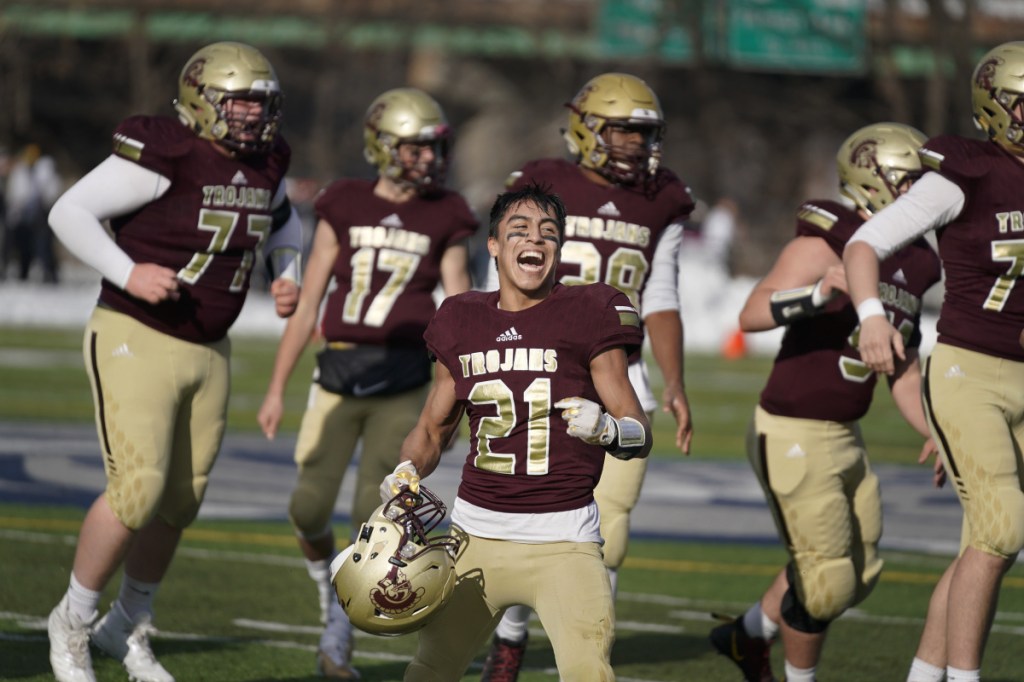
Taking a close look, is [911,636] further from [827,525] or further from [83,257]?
[83,257]

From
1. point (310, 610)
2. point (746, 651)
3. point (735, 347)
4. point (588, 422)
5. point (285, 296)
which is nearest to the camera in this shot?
point (588, 422)

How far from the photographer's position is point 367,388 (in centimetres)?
673

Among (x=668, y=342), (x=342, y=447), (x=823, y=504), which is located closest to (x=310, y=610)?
(x=342, y=447)

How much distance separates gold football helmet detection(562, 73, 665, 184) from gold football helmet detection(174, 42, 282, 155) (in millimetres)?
1148

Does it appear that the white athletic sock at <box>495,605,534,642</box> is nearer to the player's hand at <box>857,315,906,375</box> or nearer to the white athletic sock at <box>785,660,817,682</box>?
the white athletic sock at <box>785,660,817,682</box>

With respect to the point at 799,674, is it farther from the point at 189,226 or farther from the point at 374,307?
the point at 189,226

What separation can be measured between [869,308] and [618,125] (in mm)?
1455

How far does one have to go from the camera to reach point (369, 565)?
4336 mm

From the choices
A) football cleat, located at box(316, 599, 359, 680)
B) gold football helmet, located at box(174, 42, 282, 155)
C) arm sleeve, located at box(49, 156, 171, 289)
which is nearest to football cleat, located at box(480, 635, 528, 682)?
football cleat, located at box(316, 599, 359, 680)

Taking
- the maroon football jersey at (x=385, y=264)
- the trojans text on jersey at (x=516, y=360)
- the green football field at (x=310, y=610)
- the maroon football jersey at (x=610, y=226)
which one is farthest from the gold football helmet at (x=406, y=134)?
the trojans text on jersey at (x=516, y=360)

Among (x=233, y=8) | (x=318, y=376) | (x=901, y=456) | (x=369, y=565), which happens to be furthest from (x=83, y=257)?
(x=233, y=8)

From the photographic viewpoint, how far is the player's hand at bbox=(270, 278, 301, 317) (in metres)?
6.00

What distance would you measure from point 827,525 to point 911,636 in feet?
4.87

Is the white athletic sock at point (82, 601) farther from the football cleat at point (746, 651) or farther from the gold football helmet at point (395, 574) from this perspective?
the football cleat at point (746, 651)
